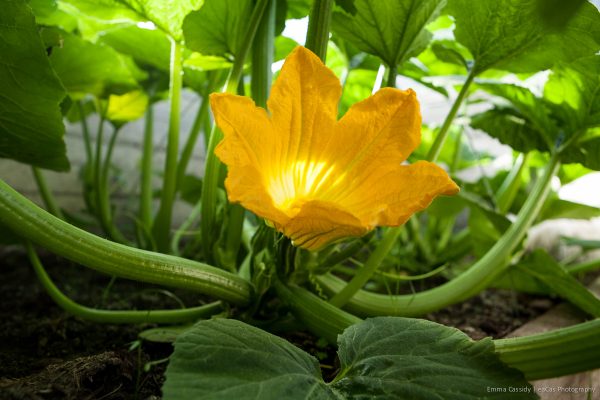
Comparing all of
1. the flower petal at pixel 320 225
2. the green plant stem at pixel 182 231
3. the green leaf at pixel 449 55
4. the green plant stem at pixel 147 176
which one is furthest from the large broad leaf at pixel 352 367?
the green plant stem at pixel 147 176

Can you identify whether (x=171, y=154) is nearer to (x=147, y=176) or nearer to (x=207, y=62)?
(x=207, y=62)

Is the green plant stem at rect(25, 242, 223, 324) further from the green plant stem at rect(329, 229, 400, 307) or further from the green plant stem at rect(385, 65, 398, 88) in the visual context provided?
the green plant stem at rect(385, 65, 398, 88)

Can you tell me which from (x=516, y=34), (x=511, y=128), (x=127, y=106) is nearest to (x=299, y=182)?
(x=516, y=34)

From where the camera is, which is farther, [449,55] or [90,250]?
[449,55]

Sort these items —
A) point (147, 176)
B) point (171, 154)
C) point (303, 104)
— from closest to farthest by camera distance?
point (303, 104), point (171, 154), point (147, 176)

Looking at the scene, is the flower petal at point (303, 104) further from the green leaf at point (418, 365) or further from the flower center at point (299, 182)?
the green leaf at point (418, 365)

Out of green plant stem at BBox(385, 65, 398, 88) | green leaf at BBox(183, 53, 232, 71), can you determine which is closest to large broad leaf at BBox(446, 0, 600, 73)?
green plant stem at BBox(385, 65, 398, 88)

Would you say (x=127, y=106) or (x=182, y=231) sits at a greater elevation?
(x=127, y=106)
